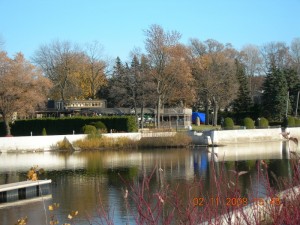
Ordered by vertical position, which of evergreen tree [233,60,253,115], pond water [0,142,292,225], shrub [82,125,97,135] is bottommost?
pond water [0,142,292,225]

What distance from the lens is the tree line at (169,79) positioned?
149 feet

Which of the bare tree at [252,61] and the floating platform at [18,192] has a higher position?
the bare tree at [252,61]

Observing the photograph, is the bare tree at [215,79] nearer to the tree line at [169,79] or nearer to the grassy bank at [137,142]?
the tree line at [169,79]

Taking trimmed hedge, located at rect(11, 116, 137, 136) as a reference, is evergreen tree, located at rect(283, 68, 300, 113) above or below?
above

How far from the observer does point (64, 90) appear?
64562 mm

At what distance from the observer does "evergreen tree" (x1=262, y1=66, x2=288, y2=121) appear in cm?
5800

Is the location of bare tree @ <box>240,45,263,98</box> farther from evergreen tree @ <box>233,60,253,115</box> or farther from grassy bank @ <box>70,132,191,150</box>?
grassy bank @ <box>70,132,191,150</box>

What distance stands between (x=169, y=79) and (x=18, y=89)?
1465cm

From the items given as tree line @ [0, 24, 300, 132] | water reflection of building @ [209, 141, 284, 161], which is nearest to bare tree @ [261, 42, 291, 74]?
tree line @ [0, 24, 300, 132]

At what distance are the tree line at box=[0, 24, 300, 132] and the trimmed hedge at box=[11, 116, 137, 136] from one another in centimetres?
235

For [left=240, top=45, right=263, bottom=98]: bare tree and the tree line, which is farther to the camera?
[left=240, top=45, right=263, bottom=98]: bare tree

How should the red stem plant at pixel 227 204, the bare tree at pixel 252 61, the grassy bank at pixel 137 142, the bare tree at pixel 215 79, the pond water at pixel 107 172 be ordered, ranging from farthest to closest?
the bare tree at pixel 252 61
the bare tree at pixel 215 79
the grassy bank at pixel 137 142
the pond water at pixel 107 172
the red stem plant at pixel 227 204

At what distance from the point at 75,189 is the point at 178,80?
30595 mm

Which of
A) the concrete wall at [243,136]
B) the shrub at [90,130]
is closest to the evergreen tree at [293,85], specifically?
the concrete wall at [243,136]
